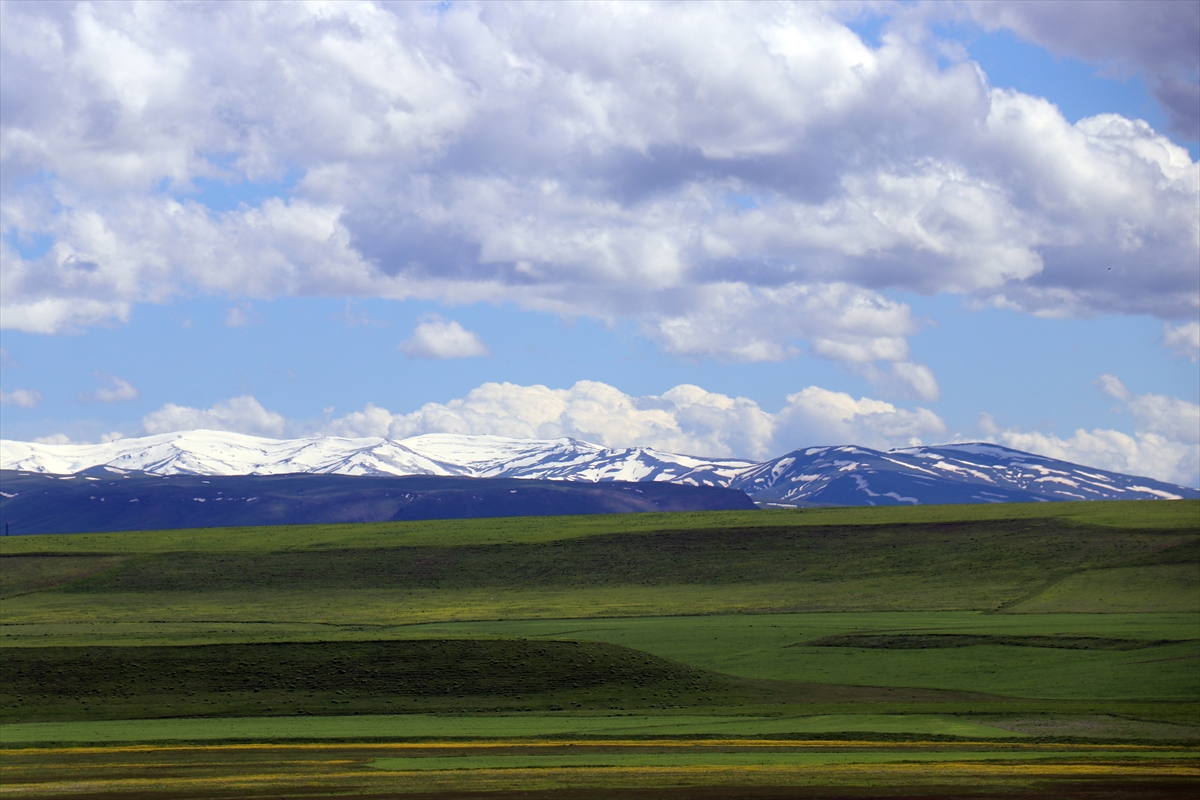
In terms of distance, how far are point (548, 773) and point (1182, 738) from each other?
26670 mm

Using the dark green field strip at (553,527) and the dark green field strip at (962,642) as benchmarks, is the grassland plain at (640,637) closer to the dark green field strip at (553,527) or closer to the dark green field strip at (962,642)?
the dark green field strip at (962,642)

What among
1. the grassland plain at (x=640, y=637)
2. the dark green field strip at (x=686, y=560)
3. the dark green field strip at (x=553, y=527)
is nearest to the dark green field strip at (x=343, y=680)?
the grassland plain at (x=640, y=637)

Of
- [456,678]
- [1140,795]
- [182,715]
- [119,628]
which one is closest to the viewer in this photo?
[1140,795]

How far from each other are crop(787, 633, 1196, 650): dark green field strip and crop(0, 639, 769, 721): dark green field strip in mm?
13099

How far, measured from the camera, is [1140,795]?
4084 centimetres

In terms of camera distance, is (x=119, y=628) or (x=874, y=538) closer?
(x=119, y=628)

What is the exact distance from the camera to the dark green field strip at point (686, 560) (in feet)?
416

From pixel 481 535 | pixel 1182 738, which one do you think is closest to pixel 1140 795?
pixel 1182 738

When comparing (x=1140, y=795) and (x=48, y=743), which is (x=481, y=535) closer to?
(x=48, y=743)

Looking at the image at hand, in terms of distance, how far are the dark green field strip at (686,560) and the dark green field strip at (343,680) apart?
57.8 meters

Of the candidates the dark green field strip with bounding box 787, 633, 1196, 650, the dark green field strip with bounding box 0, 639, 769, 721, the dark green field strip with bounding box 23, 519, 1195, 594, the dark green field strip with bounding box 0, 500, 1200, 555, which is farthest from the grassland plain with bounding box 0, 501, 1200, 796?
the dark green field strip with bounding box 0, 500, 1200, 555

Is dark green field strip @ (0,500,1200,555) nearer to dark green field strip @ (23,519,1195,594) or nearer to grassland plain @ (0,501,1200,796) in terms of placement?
grassland plain @ (0,501,1200,796)

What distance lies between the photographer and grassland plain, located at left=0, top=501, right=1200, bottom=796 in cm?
5675

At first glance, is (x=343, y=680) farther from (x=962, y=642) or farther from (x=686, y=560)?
(x=686, y=560)
